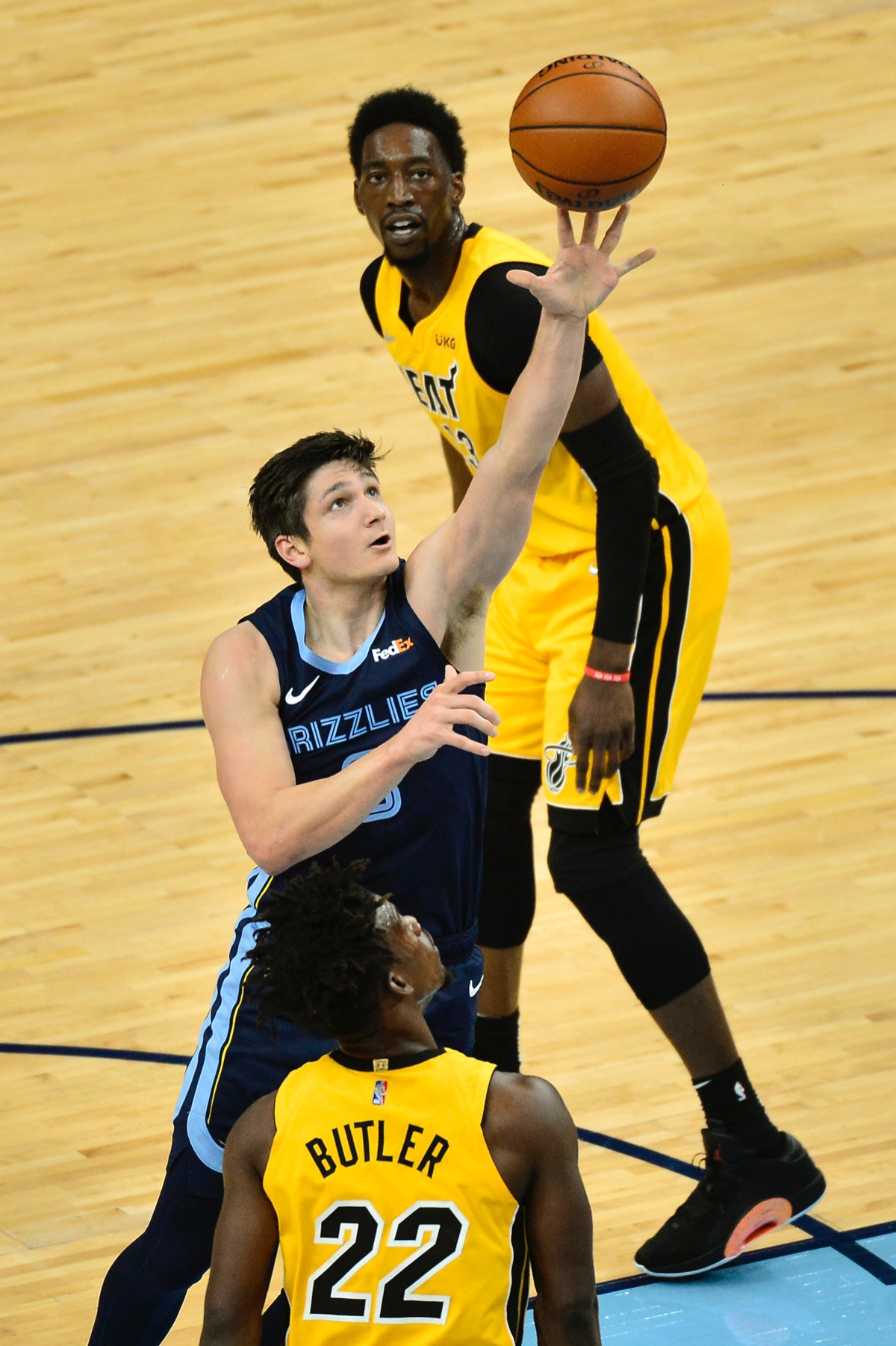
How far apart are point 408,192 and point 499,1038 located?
66.9 inches

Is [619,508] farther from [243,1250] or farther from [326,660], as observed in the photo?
[243,1250]

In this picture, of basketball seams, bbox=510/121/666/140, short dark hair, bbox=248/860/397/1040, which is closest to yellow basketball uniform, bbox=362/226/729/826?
basketball seams, bbox=510/121/666/140

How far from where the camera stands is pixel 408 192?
11.8ft

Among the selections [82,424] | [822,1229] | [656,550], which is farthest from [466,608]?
[82,424]

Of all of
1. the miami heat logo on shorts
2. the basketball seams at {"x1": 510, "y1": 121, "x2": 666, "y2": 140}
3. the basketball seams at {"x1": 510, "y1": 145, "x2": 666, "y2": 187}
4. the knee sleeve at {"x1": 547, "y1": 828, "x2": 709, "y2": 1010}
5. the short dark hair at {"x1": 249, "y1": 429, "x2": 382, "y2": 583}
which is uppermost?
the basketball seams at {"x1": 510, "y1": 121, "x2": 666, "y2": 140}

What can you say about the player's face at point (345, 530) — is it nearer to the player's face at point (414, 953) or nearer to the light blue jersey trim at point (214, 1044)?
the light blue jersey trim at point (214, 1044)

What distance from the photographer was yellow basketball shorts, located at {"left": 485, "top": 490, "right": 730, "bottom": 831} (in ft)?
12.2

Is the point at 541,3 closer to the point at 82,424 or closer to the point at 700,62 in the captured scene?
the point at 700,62

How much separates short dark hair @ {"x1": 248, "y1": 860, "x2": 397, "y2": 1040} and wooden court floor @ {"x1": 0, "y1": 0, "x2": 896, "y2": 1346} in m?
1.44

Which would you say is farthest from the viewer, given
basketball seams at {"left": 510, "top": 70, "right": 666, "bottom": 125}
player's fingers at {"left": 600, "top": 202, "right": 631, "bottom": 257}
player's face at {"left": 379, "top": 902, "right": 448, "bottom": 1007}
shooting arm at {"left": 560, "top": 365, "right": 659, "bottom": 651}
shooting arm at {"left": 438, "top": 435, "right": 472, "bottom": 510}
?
shooting arm at {"left": 438, "top": 435, "right": 472, "bottom": 510}

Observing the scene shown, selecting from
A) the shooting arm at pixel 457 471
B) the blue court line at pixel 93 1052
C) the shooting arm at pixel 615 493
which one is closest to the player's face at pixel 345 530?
the shooting arm at pixel 615 493

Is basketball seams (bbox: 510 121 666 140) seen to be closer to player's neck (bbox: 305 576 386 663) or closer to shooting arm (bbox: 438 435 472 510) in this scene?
shooting arm (bbox: 438 435 472 510)

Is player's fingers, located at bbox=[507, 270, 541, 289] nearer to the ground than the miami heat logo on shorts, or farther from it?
farther from it

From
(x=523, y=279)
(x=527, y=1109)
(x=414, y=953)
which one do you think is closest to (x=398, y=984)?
(x=414, y=953)
